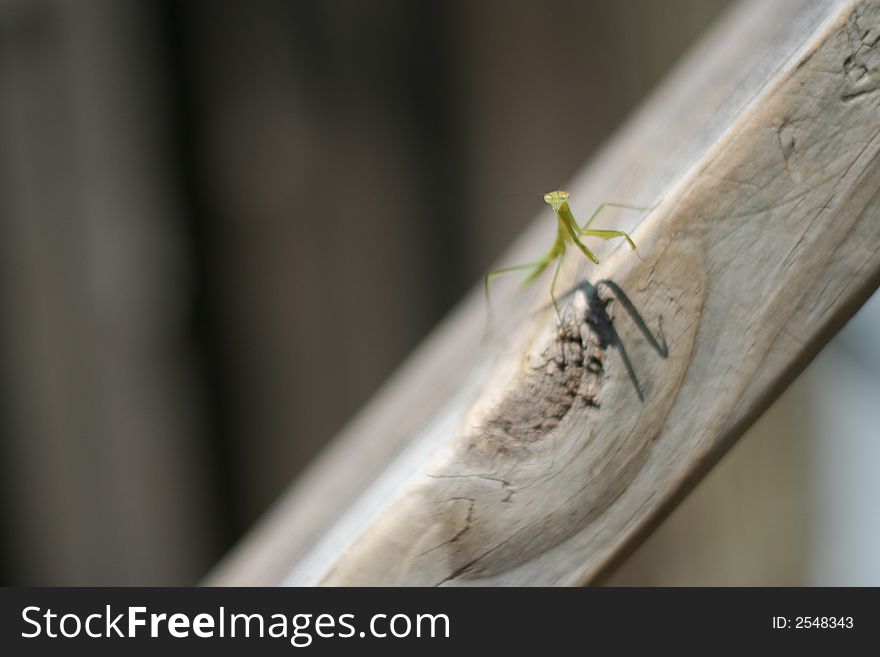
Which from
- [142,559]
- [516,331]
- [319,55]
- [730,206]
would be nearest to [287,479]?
[142,559]

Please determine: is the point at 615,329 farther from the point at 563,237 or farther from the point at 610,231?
the point at 563,237

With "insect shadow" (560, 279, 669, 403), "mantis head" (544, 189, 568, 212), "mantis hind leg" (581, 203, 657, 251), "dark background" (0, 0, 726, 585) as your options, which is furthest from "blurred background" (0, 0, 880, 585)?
"insect shadow" (560, 279, 669, 403)

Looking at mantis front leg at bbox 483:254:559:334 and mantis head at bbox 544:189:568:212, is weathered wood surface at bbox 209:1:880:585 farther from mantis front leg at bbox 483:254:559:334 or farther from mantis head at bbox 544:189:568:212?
mantis head at bbox 544:189:568:212

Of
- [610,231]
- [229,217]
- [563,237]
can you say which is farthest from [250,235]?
[610,231]

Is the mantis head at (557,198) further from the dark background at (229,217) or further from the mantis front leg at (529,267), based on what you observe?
the dark background at (229,217)

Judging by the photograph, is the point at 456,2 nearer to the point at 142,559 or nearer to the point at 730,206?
the point at 142,559

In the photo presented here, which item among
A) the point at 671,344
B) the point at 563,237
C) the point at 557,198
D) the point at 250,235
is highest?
the point at 250,235
